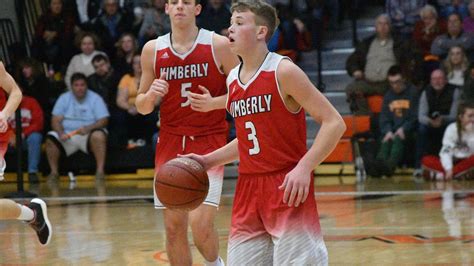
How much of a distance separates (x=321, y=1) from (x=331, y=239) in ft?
29.9

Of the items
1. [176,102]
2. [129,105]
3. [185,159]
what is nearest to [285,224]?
[185,159]

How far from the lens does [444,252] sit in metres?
8.15

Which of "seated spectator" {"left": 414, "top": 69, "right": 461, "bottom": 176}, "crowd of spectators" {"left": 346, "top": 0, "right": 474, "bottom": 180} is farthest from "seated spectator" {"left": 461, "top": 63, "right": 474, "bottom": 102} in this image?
"seated spectator" {"left": 414, "top": 69, "right": 461, "bottom": 176}

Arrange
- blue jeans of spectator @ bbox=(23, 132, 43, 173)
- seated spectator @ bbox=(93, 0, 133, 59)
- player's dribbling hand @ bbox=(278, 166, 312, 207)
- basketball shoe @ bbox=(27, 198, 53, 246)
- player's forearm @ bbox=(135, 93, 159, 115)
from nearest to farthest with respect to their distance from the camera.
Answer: player's dribbling hand @ bbox=(278, 166, 312, 207)
player's forearm @ bbox=(135, 93, 159, 115)
basketball shoe @ bbox=(27, 198, 53, 246)
blue jeans of spectator @ bbox=(23, 132, 43, 173)
seated spectator @ bbox=(93, 0, 133, 59)

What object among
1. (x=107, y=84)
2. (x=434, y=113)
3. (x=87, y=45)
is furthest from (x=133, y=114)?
(x=434, y=113)

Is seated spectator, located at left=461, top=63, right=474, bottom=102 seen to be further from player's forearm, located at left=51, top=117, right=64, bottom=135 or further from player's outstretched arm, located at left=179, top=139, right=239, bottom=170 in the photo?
player's outstretched arm, located at left=179, top=139, right=239, bottom=170

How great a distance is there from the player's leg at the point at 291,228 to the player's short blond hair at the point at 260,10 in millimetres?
711

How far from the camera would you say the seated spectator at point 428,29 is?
1562 centimetres

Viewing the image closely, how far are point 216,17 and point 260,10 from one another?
11101mm

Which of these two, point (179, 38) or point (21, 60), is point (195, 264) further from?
point (21, 60)

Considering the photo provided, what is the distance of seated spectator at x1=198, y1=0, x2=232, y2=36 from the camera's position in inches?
626

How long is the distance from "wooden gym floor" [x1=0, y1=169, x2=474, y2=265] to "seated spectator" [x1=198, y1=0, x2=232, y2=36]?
8.41 ft

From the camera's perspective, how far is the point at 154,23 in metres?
16.6

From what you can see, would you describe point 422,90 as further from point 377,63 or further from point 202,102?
point 202,102
